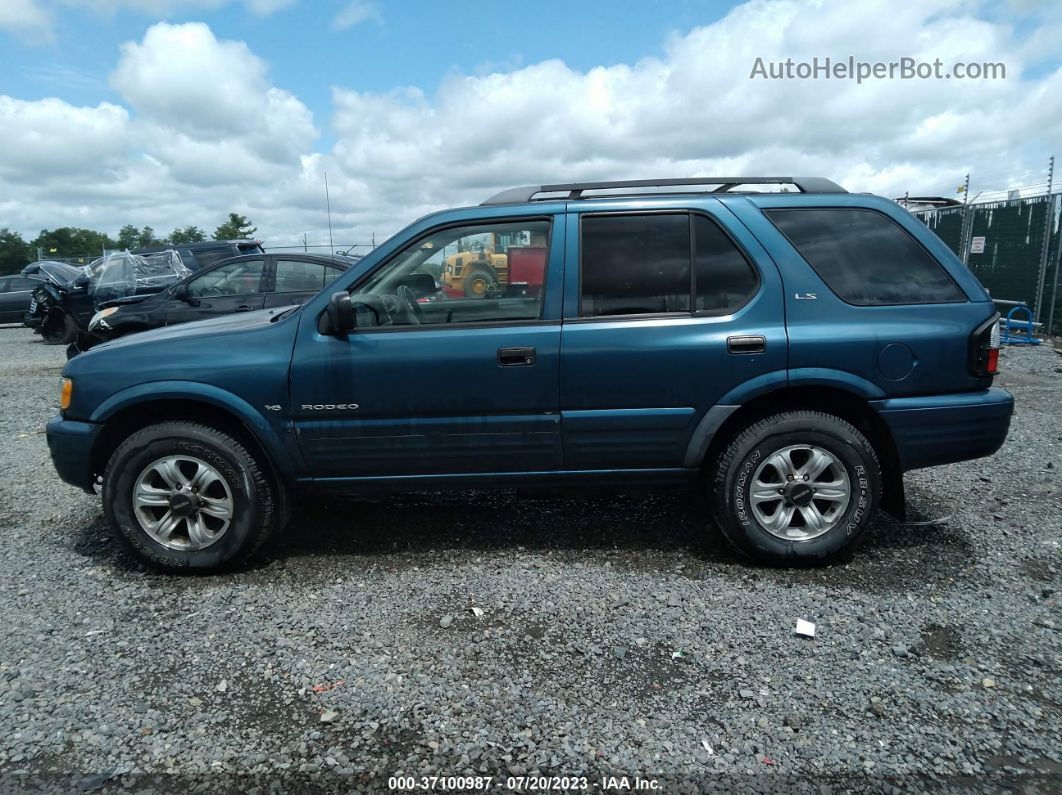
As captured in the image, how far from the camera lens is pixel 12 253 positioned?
4375cm

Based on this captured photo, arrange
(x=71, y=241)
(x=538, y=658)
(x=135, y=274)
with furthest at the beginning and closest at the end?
(x=71, y=241) → (x=135, y=274) → (x=538, y=658)

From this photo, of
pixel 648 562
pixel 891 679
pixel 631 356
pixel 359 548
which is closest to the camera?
pixel 891 679

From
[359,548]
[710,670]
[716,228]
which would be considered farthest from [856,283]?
[359,548]

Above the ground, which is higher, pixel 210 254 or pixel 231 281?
pixel 210 254

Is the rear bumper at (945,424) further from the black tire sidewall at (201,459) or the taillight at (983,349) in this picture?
the black tire sidewall at (201,459)

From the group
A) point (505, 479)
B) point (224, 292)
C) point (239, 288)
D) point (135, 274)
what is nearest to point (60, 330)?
point (135, 274)

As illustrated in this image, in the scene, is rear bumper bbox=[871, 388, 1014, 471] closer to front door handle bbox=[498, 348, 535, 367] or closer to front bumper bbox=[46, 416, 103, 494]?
front door handle bbox=[498, 348, 535, 367]

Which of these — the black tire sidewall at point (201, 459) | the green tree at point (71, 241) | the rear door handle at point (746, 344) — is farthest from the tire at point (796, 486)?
the green tree at point (71, 241)

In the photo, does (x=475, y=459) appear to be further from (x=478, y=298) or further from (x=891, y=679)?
(x=891, y=679)

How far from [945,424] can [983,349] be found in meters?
0.40

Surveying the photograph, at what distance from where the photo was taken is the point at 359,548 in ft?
12.9

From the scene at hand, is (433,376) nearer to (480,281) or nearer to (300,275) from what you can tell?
(480,281)

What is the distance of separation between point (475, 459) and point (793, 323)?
167cm

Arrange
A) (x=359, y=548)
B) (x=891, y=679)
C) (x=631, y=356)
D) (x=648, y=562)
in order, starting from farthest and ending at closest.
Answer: (x=359, y=548) → (x=648, y=562) → (x=631, y=356) → (x=891, y=679)
